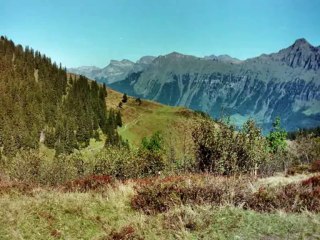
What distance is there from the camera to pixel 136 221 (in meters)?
13.1

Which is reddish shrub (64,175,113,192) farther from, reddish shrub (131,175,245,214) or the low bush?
the low bush

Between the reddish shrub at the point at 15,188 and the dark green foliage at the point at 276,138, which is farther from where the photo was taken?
the dark green foliage at the point at 276,138

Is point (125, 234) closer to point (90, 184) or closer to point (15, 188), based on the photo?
point (15, 188)

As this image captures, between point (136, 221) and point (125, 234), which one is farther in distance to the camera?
point (136, 221)

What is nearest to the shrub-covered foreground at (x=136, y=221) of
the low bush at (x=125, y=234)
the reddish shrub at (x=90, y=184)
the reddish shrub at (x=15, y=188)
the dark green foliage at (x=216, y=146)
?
the low bush at (x=125, y=234)

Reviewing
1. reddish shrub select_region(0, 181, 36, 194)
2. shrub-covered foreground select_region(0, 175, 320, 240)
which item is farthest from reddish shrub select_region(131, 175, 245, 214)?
reddish shrub select_region(0, 181, 36, 194)

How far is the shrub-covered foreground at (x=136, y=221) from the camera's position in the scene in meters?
11.4

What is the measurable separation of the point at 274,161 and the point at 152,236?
446ft

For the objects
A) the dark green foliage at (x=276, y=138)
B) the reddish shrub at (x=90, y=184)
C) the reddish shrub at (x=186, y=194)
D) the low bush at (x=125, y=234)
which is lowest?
the dark green foliage at (x=276, y=138)

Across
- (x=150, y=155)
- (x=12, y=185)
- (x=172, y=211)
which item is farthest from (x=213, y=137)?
(x=150, y=155)

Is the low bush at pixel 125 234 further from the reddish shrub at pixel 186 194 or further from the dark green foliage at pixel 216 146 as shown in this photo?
the dark green foliage at pixel 216 146

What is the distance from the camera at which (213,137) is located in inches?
2662

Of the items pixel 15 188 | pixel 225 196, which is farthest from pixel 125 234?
pixel 15 188

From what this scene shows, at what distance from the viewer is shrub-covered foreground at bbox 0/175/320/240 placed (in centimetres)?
1144
